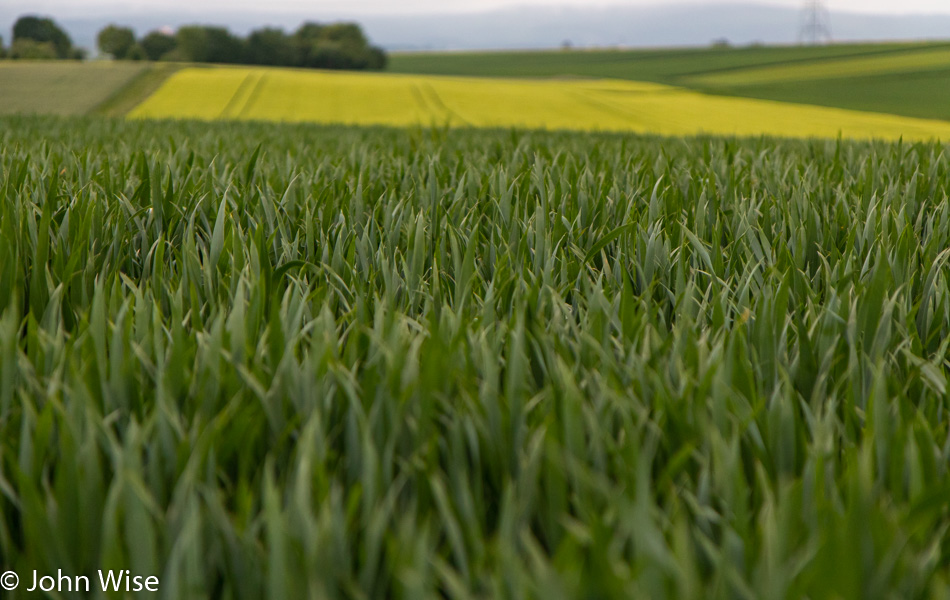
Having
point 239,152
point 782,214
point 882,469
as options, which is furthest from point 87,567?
point 239,152

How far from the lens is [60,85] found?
20.1 m

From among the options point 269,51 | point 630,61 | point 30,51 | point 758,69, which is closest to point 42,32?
point 30,51

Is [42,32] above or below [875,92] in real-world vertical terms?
above

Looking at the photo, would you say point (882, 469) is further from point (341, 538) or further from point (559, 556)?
point (341, 538)

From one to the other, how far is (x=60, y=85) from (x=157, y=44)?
27.5 meters

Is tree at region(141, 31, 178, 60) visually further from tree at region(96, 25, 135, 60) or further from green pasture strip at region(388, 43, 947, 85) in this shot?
green pasture strip at region(388, 43, 947, 85)

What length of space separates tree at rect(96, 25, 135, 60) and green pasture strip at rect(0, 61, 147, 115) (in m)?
23.8

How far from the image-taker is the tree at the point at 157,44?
43.9 meters

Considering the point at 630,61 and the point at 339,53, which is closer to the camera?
the point at 339,53

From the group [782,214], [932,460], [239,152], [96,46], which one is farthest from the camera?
[96,46]

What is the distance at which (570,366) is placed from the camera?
2.42 feet

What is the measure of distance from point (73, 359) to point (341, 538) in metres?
0.36

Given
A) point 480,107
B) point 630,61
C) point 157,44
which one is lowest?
point 480,107

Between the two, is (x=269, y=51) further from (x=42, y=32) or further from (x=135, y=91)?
(x=135, y=91)
